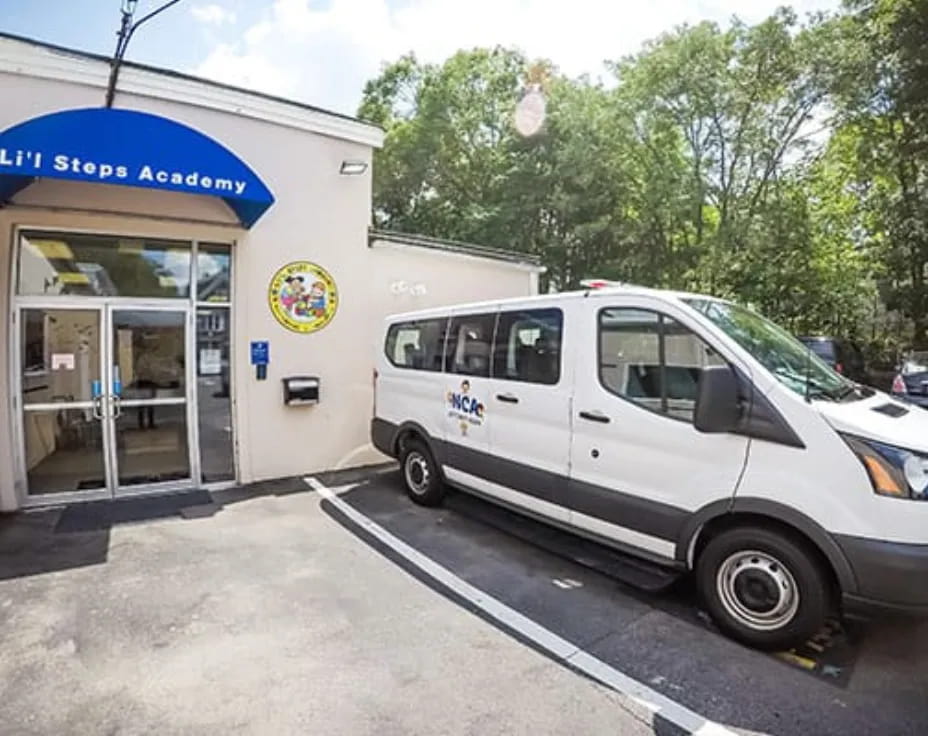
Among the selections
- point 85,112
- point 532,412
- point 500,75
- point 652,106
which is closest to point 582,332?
point 532,412

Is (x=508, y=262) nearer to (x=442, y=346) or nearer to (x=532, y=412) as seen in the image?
(x=442, y=346)

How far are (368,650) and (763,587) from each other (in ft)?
7.49

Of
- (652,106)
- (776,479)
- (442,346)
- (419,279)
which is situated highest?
(652,106)

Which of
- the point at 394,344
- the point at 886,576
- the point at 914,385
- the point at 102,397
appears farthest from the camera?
the point at 914,385

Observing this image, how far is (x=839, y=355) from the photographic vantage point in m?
11.5

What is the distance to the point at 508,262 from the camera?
920 centimetres

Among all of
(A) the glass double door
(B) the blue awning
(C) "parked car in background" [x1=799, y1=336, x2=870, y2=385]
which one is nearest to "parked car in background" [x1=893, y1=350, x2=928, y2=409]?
(C) "parked car in background" [x1=799, y1=336, x2=870, y2=385]

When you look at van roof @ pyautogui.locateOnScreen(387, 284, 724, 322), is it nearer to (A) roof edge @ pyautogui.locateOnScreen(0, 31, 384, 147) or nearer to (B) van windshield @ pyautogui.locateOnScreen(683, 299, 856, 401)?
(B) van windshield @ pyautogui.locateOnScreen(683, 299, 856, 401)

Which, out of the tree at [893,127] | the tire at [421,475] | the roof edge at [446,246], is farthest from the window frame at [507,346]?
the tree at [893,127]

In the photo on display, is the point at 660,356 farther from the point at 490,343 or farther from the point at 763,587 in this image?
the point at 490,343

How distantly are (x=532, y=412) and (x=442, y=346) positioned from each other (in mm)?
1492

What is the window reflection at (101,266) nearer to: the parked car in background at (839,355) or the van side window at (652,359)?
the van side window at (652,359)

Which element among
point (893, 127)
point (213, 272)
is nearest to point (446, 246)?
point (213, 272)

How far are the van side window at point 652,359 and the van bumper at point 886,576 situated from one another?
108 centimetres
